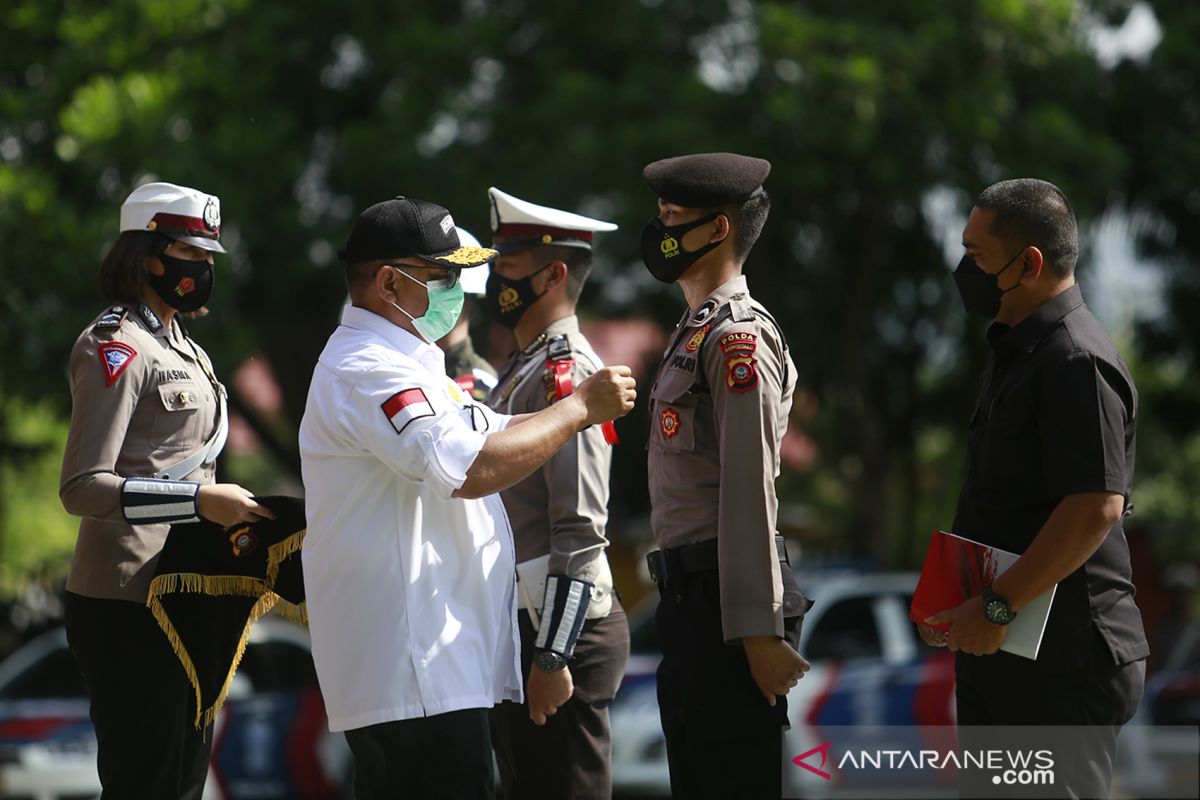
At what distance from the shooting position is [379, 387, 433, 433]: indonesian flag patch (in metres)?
3.23

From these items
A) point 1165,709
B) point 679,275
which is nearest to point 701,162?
point 679,275

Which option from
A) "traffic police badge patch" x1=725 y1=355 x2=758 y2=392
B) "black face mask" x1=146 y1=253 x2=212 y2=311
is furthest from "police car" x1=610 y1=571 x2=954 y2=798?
"traffic police badge patch" x1=725 y1=355 x2=758 y2=392

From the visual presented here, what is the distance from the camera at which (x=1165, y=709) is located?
32.0 ft

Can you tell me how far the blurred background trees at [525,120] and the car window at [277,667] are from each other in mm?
1705

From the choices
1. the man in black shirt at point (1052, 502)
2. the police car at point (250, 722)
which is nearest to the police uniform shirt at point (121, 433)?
the man in black shirt at point (1052, 502)

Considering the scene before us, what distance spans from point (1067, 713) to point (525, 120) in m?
8.09

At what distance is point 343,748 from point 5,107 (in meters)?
5.44

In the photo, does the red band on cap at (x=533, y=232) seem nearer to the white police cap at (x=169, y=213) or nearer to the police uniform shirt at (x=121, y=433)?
the white police cap at (x=169, y=213)

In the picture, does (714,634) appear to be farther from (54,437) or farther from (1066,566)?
(54,437)

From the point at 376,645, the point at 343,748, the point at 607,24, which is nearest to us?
the point at 376,645

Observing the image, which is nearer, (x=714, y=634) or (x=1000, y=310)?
(x=714, y=634)

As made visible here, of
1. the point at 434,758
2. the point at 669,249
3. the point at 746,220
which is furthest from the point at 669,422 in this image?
the point at 434,758

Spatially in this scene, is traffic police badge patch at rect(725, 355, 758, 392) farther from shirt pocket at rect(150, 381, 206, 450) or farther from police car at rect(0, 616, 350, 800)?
police car at rect(0, 616, 350, 800)

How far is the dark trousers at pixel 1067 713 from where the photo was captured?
341cm
